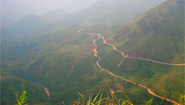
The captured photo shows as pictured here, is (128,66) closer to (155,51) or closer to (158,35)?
(155,51)

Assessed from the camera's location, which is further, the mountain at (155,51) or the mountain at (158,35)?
the mountain at (158,35)

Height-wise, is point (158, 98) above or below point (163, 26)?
below

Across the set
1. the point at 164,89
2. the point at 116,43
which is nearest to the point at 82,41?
the point at 116,43

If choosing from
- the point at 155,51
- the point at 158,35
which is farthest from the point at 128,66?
the point at 158,35

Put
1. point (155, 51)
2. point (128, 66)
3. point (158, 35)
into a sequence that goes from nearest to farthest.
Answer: point (128, 66), point (155, 51), point (158, 35)

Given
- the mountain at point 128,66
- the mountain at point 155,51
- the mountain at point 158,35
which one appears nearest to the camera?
the mountain at point 155,51

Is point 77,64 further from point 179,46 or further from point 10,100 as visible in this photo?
point 179,46

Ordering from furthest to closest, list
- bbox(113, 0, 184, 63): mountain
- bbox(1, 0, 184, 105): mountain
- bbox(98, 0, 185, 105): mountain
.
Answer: bbox(113, 0, 184, 63): mountain < bbox(1, 0, 184, 105): mountain < bbox(98, 0, 185, 105): mountain

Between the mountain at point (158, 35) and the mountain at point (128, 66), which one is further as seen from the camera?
the mountain at point (158, 35)

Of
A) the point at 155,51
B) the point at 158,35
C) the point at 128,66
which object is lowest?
the point at 128,66

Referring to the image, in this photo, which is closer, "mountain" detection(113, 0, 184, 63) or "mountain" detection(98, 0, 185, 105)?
"mountain" detection(98, 0, 185, 105)

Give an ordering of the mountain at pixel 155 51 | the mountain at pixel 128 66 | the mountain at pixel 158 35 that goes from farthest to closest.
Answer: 1. the mountain at pixel 158 35
2. the mountain at pixel 128 66
3. the mountain at pixel 155 51
